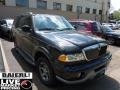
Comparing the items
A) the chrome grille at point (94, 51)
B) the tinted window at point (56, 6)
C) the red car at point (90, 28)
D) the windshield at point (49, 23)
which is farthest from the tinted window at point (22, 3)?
the chrome grille at point (94, 51)

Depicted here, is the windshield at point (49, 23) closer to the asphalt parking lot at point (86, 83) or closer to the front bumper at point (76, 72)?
the asphalt parking lot at point (86, 83)

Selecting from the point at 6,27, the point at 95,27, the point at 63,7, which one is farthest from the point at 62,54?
the point at 63,7

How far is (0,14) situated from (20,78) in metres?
24.9

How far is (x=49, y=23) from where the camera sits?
587 centimetres

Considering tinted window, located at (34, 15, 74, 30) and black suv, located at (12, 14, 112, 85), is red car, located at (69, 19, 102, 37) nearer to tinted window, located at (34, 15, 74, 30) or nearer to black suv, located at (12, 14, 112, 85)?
tinted window, located at (34, 15, 74, 30)

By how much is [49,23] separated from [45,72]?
1.70 m

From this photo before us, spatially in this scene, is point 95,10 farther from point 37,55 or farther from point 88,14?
point 37,55

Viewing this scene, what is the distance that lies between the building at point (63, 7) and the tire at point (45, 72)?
78.7 feet

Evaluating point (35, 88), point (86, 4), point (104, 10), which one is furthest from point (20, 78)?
point (104, 10)

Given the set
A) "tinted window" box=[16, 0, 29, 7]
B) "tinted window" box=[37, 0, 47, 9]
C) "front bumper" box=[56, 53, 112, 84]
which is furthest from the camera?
"tinted window" box=[37, 0, 47, 9]

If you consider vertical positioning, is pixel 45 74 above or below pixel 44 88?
above

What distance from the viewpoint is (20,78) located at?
4.16m

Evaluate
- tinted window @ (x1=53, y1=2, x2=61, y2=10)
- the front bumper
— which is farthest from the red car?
tinted window @ (x1=53, y1=2, x2=61, y2=10)

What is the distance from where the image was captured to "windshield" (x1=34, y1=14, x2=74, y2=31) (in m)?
5.68
